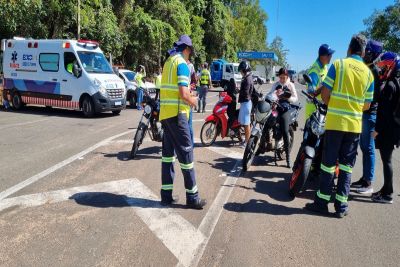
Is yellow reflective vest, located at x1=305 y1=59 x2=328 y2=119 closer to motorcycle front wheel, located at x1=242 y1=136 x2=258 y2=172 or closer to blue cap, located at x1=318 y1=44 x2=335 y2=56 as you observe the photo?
blue cap, located at x1=318 y1=44 x2=335 y2=56

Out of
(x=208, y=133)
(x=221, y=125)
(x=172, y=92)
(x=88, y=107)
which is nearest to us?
(x=172, y=92)

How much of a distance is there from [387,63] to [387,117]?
2.51ft

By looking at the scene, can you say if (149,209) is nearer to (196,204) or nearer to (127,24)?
(196,204)

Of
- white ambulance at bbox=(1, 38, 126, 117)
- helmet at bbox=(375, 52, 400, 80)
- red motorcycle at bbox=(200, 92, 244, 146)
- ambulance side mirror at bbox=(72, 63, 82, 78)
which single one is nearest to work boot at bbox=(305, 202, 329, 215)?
helmet at bbox=(375, 52, 400, 80)

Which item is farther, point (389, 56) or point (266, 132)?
point (266, 132)

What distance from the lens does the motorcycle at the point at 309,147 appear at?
5266 millimetres

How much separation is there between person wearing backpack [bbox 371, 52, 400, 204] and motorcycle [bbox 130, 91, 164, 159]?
4.00m

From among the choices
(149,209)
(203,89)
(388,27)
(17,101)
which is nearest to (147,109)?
(149,209)

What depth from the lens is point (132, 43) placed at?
3009 centimetres

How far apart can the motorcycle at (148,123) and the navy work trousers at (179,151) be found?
261 cm

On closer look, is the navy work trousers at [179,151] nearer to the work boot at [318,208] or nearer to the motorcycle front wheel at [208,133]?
the work boot at [318,208]

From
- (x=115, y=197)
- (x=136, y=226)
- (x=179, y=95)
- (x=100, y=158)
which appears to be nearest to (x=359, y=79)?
(x=179, y=95)

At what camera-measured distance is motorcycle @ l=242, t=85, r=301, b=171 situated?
264 inches

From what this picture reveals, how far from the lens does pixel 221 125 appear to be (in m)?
8.77
